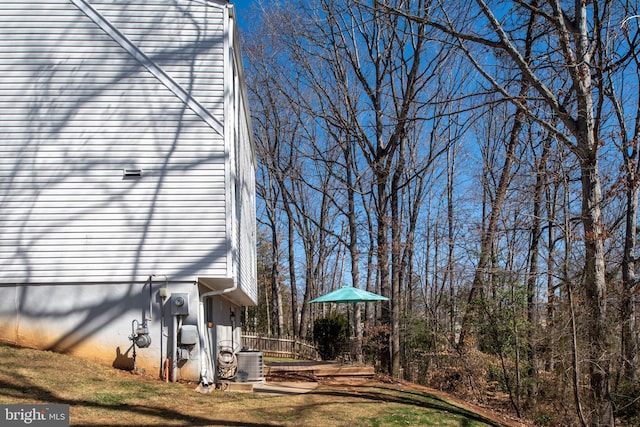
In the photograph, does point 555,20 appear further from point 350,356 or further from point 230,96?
point 350,356

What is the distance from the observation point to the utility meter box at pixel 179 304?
9.39 m

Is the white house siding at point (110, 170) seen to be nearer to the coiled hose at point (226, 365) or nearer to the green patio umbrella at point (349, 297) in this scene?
the coiled hose at point (226, 365)

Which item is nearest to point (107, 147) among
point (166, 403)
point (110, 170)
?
point (110, 170)

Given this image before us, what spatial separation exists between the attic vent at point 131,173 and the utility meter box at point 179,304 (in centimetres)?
213

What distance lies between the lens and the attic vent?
9.77 metres

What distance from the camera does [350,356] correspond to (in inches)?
755

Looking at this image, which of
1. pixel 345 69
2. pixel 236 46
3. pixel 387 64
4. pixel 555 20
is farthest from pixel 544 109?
pixel 345 69

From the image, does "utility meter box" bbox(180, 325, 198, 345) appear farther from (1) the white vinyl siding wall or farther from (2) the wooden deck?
(2) the wooden deck

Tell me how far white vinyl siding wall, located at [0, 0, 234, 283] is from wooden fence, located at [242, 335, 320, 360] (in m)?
10.9

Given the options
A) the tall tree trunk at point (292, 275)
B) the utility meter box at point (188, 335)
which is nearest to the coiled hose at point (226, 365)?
the utility meter box at point (188, 335)

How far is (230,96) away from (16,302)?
4913 millimetres
